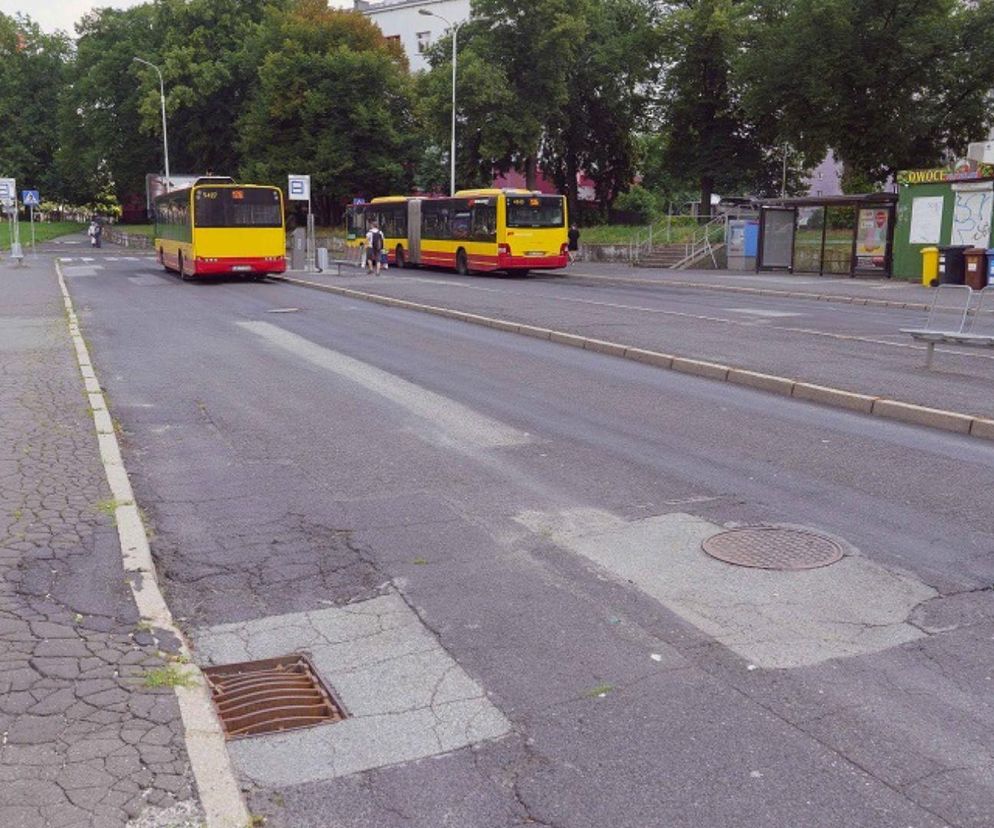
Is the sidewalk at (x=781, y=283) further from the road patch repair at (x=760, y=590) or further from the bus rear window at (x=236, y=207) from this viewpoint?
the road patch repair at (x=760, y=590)

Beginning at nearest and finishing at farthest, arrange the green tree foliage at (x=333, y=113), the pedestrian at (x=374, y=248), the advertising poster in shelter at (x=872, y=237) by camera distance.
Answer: the advertising poster in shelter at (x=872, y=237) < the pedestrian at (x=374, y=248) < the green tree foliage at (x=333, y=113)

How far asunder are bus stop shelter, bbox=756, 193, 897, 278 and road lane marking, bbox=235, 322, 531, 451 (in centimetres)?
2266

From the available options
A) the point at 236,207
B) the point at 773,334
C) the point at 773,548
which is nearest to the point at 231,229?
the point at 236,207

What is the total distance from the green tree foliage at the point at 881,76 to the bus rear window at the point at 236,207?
23164 mm

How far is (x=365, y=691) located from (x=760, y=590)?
2.18 m

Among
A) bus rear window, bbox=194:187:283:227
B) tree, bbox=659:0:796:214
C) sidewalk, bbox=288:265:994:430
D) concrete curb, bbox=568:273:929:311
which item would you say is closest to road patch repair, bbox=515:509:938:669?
sidewalk, bbox=288:265:994:430

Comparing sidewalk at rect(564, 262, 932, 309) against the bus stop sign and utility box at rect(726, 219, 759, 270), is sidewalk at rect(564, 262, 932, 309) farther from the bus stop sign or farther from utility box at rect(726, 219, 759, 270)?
the bus stop sign

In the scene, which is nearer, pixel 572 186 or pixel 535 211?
pixel 535 211

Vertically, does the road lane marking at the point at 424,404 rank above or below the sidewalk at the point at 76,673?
below

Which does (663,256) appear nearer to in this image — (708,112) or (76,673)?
(708,112)

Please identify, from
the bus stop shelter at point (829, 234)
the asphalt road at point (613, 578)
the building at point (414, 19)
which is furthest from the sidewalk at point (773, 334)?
the building at point (414, 19)

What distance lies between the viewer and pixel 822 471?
25.8 feet

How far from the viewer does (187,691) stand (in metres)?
4.08

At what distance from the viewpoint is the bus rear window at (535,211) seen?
35.5 m
